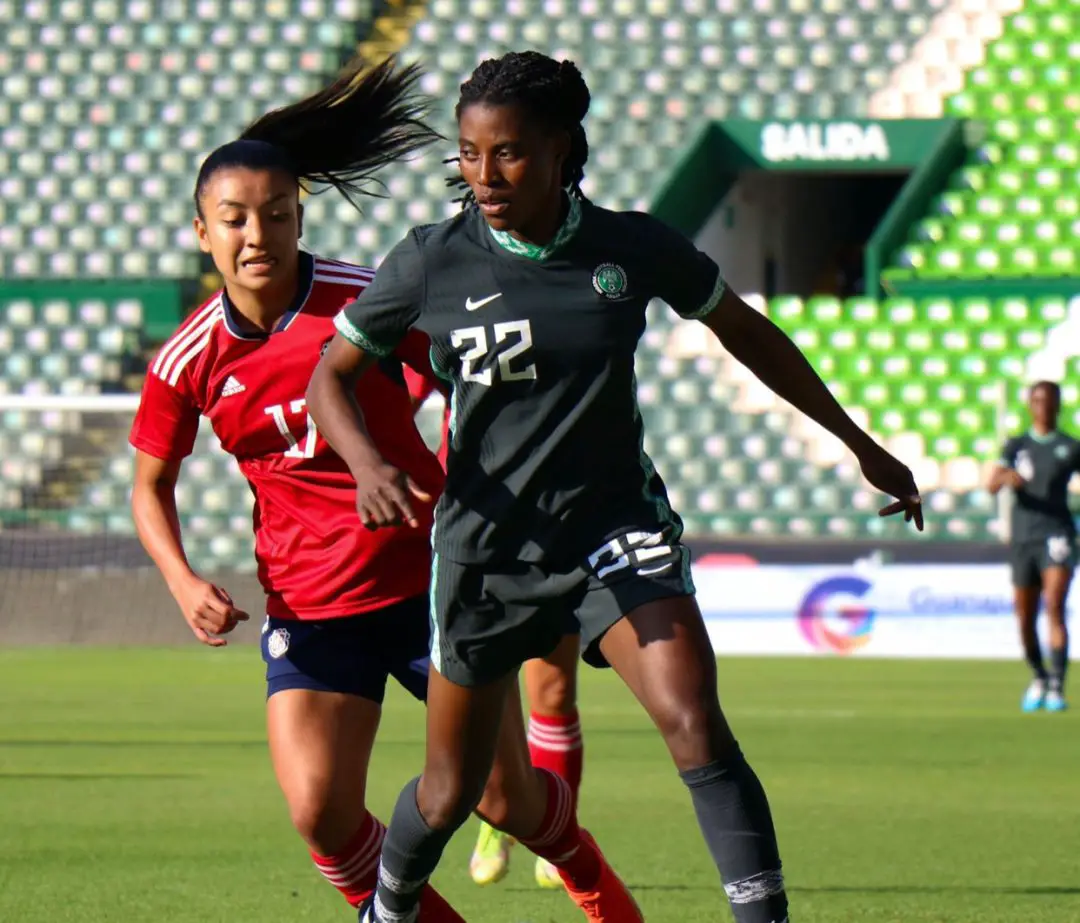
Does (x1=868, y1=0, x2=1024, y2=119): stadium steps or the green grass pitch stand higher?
(x1=868, y1=0, x2=1024, y2=119): stadium steps

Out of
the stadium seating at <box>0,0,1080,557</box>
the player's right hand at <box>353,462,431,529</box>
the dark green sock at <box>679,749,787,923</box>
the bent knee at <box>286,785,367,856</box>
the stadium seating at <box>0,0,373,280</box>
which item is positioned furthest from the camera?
the stadium seating at <box>0,0,373,280</box>

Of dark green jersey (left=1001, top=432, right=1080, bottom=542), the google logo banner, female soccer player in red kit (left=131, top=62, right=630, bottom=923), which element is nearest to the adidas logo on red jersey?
female soccer player in red kit (left=131, top=62, right=630, bottom=923)

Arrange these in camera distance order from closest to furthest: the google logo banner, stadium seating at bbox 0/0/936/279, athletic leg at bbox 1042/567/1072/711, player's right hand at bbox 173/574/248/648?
player's right hand at bbox 173/574/248/648 → athletic leg at bbox 1042/567/1072/711 → the google logo banner → stadium seating at bbox 0/0/936/279

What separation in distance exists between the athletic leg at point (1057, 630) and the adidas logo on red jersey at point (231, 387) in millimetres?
9076

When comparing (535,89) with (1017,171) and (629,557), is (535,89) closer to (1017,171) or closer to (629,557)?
(629,557)

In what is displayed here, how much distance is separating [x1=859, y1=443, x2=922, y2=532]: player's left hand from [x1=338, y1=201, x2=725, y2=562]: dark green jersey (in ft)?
1.62

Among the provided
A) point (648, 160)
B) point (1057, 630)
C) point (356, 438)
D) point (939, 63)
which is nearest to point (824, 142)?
point (939, 63)

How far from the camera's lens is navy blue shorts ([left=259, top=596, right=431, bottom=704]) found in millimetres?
4910

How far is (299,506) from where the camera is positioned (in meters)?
5.02

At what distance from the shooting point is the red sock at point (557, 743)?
21.4 ft

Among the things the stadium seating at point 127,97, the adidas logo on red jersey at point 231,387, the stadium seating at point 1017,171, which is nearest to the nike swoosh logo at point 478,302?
the adidas logo on red jersey at point 231,387

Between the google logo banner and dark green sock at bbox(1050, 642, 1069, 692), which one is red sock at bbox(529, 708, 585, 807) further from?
A: the google logo banner

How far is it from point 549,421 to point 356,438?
393 mm

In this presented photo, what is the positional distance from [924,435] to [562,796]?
16.5 meters
